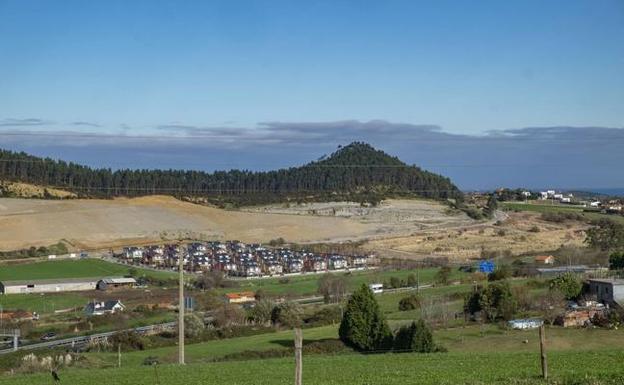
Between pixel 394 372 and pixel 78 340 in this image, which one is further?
pixel 78 340

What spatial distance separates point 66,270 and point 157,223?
1144 inches

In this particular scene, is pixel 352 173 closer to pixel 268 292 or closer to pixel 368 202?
pixel 368 202

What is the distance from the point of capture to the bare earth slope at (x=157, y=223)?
83125 millimetres

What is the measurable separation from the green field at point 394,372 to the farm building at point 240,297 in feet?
95.4

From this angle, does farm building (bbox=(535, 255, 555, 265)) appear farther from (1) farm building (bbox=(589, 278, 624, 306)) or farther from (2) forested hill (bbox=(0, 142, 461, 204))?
(2) forested hill (bbox=(0, 142, 461, 204))

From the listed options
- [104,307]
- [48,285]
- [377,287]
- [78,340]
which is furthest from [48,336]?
[377,287]

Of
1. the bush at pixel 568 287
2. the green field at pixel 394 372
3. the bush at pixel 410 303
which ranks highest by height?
the green field at pixel 394 372

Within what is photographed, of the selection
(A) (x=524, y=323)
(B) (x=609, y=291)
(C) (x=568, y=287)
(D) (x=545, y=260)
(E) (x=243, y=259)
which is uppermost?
(B) (x=609, y=291)

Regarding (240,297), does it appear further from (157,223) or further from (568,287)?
(157,223)

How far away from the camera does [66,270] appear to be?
212 feet

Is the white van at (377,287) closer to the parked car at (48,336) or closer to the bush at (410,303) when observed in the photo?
the bush at (410,303)

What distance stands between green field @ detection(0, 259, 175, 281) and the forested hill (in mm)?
40463

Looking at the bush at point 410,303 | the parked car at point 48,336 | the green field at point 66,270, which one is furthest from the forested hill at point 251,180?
the bush at point 410,303

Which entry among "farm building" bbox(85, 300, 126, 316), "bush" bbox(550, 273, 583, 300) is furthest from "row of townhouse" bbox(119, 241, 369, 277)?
"bush" bbox(550, 273, 583, 300)
